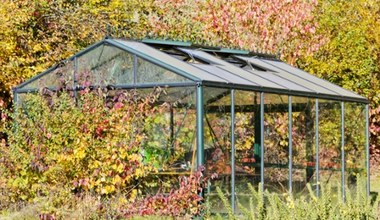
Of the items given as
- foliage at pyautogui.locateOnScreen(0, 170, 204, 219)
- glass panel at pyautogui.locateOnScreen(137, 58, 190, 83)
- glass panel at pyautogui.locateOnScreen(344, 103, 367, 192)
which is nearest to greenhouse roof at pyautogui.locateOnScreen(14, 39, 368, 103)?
glass panel at pyautogui.locateOnScreen(137, 58, 190, 83)

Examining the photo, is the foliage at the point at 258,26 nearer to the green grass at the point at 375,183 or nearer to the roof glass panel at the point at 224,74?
the green grass at the point at 375,183

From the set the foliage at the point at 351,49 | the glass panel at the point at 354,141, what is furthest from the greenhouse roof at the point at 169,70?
the foliage at the point at 351,49

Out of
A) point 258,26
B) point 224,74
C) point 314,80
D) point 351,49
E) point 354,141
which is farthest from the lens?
point 351,49

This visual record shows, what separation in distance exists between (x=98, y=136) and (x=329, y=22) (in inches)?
453

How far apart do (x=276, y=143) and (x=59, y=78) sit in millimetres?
3310

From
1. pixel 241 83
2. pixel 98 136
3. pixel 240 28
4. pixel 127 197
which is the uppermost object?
pixel 240 28

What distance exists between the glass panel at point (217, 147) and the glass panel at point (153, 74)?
1.68 feet

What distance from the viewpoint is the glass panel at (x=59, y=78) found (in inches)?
483

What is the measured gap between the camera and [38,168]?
1073cm

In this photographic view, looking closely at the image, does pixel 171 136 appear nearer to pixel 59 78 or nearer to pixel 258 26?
pixel 59 78

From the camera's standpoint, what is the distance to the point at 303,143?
→ 42.4ft

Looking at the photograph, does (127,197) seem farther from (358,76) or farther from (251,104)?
(358,76)

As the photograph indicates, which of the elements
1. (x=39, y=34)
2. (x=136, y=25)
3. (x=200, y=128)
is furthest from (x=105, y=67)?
(x=136, y=25)

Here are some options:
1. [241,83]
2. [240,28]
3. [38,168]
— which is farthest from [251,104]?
[240,28]
